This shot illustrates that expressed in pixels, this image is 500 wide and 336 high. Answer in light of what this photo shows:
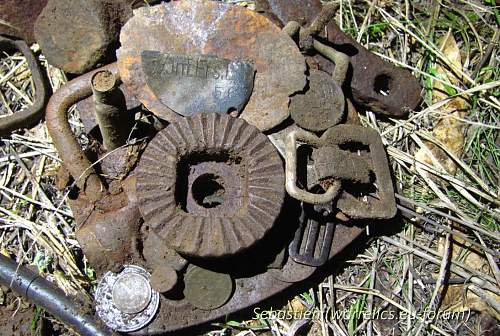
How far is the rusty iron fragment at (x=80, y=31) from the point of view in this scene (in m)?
2.37

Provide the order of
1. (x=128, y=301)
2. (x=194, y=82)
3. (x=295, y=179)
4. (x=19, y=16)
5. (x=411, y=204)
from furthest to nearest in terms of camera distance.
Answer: (x=19, y=16)
(x=411, y=204)
(x=194, y=82)
(x=128, y=301)
(x=295, y=179)

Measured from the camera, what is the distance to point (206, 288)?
2174 millimetres

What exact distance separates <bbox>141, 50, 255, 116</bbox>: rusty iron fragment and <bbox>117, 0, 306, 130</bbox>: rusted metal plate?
4 cm

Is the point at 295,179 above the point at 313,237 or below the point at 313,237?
above

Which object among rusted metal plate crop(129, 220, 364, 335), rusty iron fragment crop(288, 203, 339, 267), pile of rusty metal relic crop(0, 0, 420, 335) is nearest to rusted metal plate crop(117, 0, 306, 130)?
pile of rusty metal relic crop(0, 0, 420, 335)

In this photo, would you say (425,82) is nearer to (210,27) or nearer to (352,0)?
(352,0)

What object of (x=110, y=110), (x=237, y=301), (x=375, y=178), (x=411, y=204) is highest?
(x=110, y=110)

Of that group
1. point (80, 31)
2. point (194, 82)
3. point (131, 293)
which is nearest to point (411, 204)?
point (194, 82)

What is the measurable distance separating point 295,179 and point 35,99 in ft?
4.00

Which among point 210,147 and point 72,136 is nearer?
point 210,147

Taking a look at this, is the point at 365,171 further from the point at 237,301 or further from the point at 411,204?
the point at 237,301

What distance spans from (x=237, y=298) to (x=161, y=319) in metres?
0.29

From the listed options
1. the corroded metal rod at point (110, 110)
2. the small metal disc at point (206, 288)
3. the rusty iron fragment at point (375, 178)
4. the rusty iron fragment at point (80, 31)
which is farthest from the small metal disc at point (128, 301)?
the rusty iron fragment at point (80, 31)

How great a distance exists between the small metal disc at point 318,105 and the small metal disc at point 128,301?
852 mm
